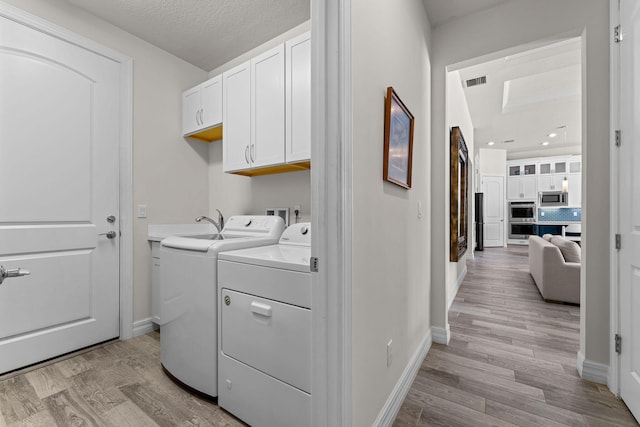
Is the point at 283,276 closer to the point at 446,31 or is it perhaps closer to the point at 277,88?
the point at 277,88

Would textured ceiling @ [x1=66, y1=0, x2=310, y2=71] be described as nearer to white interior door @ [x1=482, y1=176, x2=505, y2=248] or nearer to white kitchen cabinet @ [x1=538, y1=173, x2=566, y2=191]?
white interior door @ [x1=482, y1=176, x2=505, y2=248]

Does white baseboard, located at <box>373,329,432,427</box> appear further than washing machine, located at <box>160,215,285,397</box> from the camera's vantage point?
No

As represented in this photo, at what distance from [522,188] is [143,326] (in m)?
9.81

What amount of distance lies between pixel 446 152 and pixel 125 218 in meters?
2.79

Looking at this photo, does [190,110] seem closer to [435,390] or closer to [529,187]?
[435,390]

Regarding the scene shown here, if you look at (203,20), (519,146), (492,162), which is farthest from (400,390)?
(492,162)

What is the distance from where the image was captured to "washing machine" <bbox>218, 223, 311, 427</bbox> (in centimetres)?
120

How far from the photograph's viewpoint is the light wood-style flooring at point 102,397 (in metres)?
1.46

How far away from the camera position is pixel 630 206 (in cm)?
152

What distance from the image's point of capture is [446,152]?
7.93 feet

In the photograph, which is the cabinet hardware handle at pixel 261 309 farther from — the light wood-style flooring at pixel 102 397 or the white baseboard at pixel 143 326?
the white baseboard at pixel 143 326

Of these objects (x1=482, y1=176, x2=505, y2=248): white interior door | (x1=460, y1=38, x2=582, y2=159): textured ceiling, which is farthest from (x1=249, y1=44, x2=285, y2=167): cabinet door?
(x1=482, y1=176, x2=505, y2=248): white interior door

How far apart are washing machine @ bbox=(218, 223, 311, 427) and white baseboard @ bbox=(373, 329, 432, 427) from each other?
42cm

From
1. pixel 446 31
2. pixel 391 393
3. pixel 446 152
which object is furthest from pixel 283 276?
pixel 446 31
